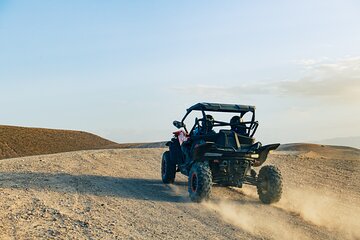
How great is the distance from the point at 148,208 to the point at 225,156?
240 cm

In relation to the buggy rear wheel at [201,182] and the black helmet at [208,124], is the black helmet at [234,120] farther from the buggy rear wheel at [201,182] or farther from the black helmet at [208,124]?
the buggy rear wheel at [201,182]

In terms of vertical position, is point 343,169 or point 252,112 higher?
point 252,112

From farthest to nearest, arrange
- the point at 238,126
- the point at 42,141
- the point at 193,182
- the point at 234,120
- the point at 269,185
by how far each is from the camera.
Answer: the point at 42,141 → the point at 234,120 → the point at 238,126 → the point at 269,185 → the point at 193,182

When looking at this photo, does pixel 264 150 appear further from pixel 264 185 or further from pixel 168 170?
pixel 168 170

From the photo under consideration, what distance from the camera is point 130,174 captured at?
1426 cm

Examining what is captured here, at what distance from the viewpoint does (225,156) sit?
10.3 meters

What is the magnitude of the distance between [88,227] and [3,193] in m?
3.49

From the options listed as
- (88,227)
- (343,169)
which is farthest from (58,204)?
(343,169)

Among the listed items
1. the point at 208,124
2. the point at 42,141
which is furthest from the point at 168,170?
the point at 42,141

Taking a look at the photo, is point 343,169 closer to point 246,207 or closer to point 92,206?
point 246,207

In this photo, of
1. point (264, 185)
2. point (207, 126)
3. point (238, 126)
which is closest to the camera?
point (264, 185)

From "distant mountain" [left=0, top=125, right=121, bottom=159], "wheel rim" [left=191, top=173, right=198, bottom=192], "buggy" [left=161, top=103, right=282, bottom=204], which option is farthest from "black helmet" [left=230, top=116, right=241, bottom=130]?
"distant mountain" [left=0, top=125, right=121, bottom=159]

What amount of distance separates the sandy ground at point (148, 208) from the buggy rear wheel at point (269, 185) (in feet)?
0.75

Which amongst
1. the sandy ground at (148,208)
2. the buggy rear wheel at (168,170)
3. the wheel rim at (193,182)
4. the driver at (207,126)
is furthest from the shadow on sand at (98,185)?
the driver at (207,126)
